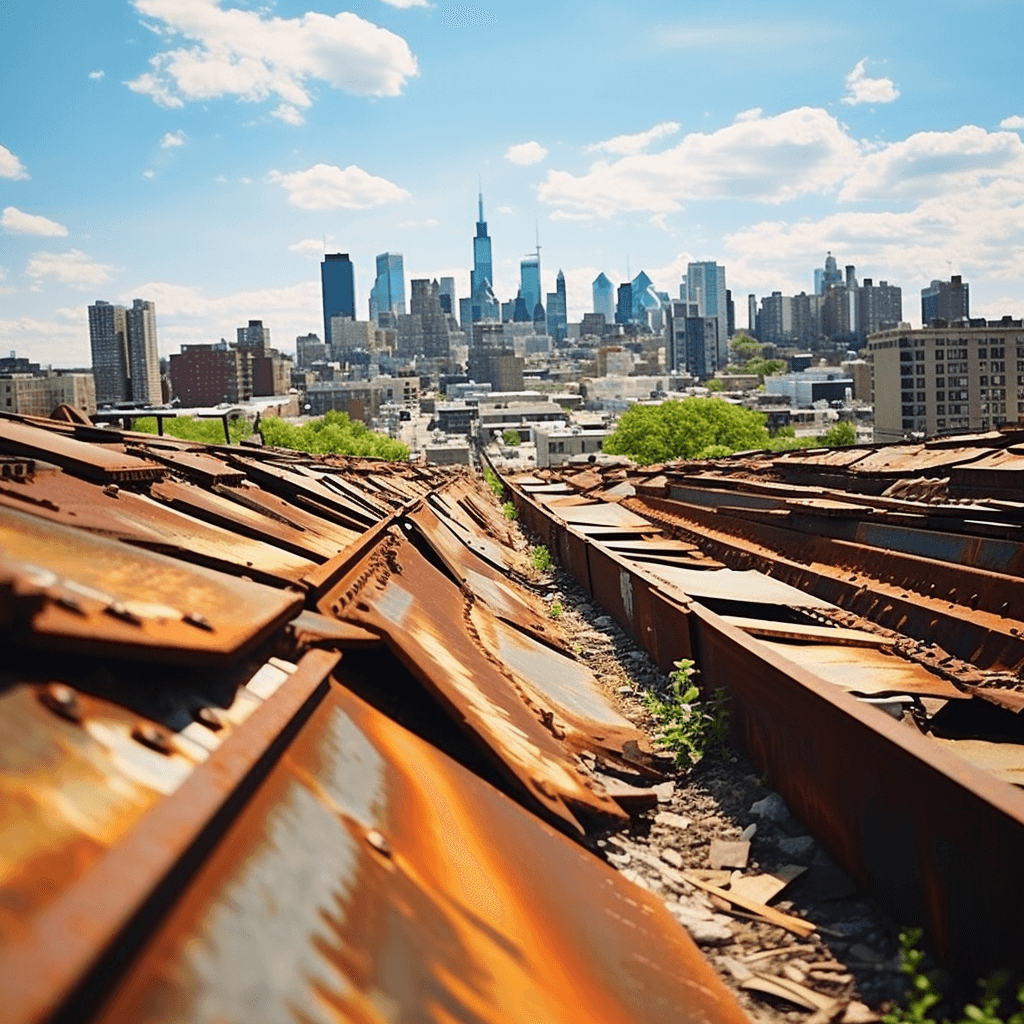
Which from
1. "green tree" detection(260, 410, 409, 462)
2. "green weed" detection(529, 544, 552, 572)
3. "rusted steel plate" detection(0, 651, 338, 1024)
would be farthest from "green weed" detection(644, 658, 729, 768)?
"green tree" detection(260, 410, 409, 462)

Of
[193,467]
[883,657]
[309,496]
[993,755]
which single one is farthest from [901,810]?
[309,496]

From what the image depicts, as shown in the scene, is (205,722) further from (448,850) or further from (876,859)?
(876,859)

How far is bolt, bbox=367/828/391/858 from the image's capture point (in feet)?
7.80

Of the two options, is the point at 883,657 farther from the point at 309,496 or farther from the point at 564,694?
the point at 309,496

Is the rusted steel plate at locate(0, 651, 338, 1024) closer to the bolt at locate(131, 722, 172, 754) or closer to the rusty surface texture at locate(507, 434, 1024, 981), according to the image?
the bolt at locate(131, 722, 172, 754)

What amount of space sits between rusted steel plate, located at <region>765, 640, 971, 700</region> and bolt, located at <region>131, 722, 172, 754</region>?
3383 millimetres

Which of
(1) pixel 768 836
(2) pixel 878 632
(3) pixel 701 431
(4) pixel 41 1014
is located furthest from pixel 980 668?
(3) pixel 701 431

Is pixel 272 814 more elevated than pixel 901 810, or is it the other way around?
pixel 272 814

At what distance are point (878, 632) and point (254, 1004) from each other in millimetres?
6325

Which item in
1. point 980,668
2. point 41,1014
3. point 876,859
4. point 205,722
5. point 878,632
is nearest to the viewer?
point 41,1014

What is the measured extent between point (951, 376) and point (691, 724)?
11186cm

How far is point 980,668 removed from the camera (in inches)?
250

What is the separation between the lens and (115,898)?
1.49 metres

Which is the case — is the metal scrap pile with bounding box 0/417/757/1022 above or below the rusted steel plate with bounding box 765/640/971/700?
above
